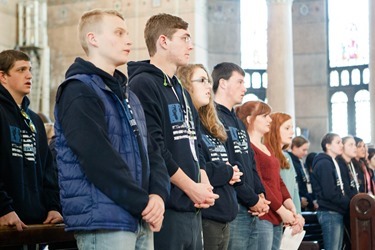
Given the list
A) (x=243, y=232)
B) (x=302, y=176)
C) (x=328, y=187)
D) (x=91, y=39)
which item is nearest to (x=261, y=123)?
(x=243, y=232)

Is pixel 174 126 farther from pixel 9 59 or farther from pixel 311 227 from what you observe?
pixel 311 227

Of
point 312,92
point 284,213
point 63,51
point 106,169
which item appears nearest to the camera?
point 106,169

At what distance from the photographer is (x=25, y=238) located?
13.7ft

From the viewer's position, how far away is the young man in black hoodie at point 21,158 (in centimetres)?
472

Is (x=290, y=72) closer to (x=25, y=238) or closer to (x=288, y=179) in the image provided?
(x=288, y=179)

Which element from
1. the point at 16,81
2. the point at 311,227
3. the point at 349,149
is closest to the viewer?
the point at 16,81

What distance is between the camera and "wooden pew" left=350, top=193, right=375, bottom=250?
817cm

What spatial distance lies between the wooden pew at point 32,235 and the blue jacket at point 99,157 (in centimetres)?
82

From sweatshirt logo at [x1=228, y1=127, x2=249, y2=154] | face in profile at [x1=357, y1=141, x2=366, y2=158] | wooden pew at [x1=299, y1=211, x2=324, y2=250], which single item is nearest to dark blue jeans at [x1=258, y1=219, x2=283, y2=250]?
sweatshirt logo at [x1=228, y1=127, x2=249, y2=154]

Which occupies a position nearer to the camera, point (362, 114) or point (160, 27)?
point (160, 27)

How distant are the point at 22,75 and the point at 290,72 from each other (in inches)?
509

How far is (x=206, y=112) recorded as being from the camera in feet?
16.6

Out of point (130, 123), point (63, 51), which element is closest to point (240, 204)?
point (130, 123)

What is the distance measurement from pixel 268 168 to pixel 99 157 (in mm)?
3129
